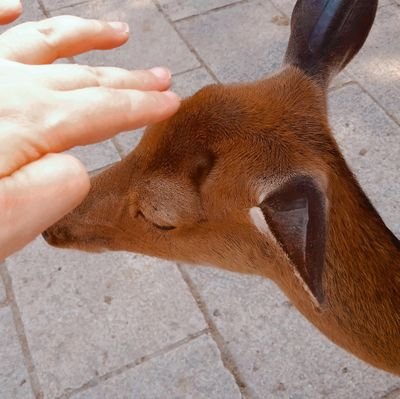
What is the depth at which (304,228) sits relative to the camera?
1.54 m

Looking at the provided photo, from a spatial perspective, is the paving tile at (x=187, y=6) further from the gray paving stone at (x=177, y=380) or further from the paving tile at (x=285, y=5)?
the gray paving stone at (x=177, y=380)

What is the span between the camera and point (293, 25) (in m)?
2.28

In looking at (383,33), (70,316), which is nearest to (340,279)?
(70,316)

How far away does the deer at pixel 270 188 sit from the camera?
1.94 meters

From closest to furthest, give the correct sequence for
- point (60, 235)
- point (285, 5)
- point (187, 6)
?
1. point (60, 235)
2. point (285, 5)
3. point (187, 6)

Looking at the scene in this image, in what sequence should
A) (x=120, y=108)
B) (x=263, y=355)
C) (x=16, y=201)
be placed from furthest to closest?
(x=263, y=355), (x=120, y=108), (x=16, y=201)

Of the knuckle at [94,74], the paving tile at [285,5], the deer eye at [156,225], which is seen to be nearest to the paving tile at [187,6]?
the paving tile at [285,5]

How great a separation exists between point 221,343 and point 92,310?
707mm

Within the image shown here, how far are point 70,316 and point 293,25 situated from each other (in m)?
1.89

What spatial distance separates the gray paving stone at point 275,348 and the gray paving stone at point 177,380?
104 millimetres

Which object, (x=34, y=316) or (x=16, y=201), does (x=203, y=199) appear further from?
(x=34, y=316)

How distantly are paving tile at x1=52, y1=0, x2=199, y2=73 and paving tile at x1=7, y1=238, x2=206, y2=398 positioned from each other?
68.1 inches

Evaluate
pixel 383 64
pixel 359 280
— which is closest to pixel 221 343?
pixel 359 280

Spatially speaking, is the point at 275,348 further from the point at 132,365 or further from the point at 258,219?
the point at 258,219
